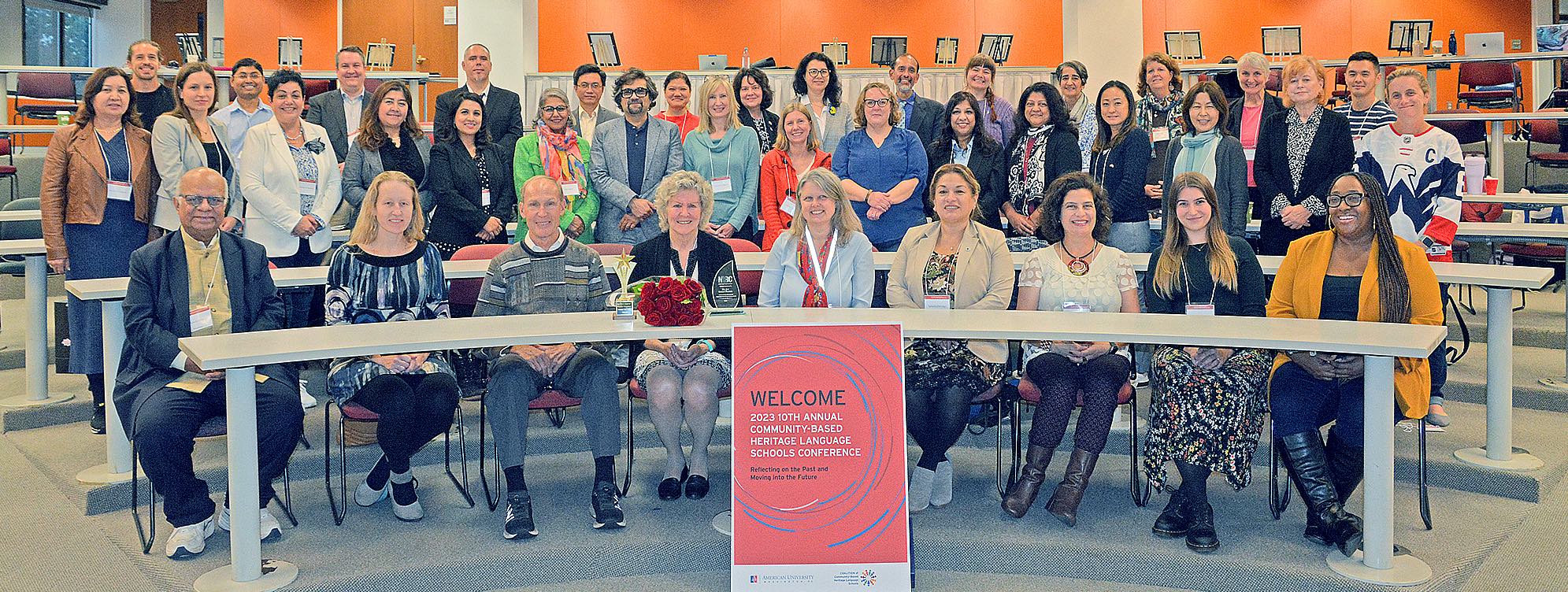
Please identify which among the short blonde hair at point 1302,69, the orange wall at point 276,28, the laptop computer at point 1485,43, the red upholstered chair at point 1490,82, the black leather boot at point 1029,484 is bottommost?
the black leather boot at point 1029,484

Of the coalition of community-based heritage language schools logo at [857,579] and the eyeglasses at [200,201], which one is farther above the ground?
the eyeglasses at [200,201]

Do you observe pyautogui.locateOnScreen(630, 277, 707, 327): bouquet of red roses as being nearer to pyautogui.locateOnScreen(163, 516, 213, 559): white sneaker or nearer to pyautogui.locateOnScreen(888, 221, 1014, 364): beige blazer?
pyautogui.locateOnScreen(888, 221, 1014, 364): beige blazer

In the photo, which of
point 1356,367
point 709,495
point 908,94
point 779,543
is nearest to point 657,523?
point 709,495

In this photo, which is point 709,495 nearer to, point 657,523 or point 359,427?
point 657,523

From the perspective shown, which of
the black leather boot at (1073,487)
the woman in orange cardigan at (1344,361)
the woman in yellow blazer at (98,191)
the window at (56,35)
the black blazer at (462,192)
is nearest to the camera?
the woman in orange cardigan at (1344,361)

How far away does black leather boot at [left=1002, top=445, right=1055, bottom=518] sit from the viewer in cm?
358

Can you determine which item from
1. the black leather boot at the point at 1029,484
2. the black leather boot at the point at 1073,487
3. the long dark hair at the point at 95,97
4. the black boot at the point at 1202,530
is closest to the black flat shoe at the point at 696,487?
the black leather boot at the point at 1029,484

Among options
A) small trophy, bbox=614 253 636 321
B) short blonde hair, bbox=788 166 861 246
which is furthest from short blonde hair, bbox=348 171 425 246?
short blonde hair, bbox=788 166 861 246

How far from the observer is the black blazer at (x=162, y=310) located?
11.0ft

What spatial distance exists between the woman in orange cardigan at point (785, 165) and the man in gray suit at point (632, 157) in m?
0.43

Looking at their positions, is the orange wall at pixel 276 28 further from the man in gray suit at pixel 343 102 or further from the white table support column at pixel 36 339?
the white table support column at pixel 36 339

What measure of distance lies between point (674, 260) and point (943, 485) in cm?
113

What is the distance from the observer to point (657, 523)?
3572 mm

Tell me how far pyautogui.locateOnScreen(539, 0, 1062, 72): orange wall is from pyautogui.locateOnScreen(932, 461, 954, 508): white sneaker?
985cm
